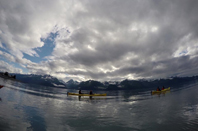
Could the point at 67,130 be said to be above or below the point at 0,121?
below

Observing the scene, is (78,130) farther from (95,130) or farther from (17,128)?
(17,128)

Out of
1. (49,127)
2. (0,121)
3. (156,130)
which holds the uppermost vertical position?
(0,121)

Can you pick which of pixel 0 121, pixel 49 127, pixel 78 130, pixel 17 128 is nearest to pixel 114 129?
pixel 78 130

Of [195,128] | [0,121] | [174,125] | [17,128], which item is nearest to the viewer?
[17,128]

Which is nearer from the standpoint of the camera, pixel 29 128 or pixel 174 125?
pixel 29 128

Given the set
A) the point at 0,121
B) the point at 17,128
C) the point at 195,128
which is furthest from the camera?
the point at 195,128

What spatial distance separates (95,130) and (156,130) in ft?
29.4

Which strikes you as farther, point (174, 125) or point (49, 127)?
point (174, 125)

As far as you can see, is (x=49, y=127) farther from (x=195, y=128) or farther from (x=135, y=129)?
(x=195, y=128)

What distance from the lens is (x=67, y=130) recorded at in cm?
Answer: 1369

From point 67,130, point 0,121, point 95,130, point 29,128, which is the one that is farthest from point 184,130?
point 0,121

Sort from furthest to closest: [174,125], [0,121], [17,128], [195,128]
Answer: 1. [174,125]
2. [195,128]
3. [0,121]
4. [17,128]

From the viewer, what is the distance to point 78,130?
45.1ft

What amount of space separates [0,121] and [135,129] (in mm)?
18998
